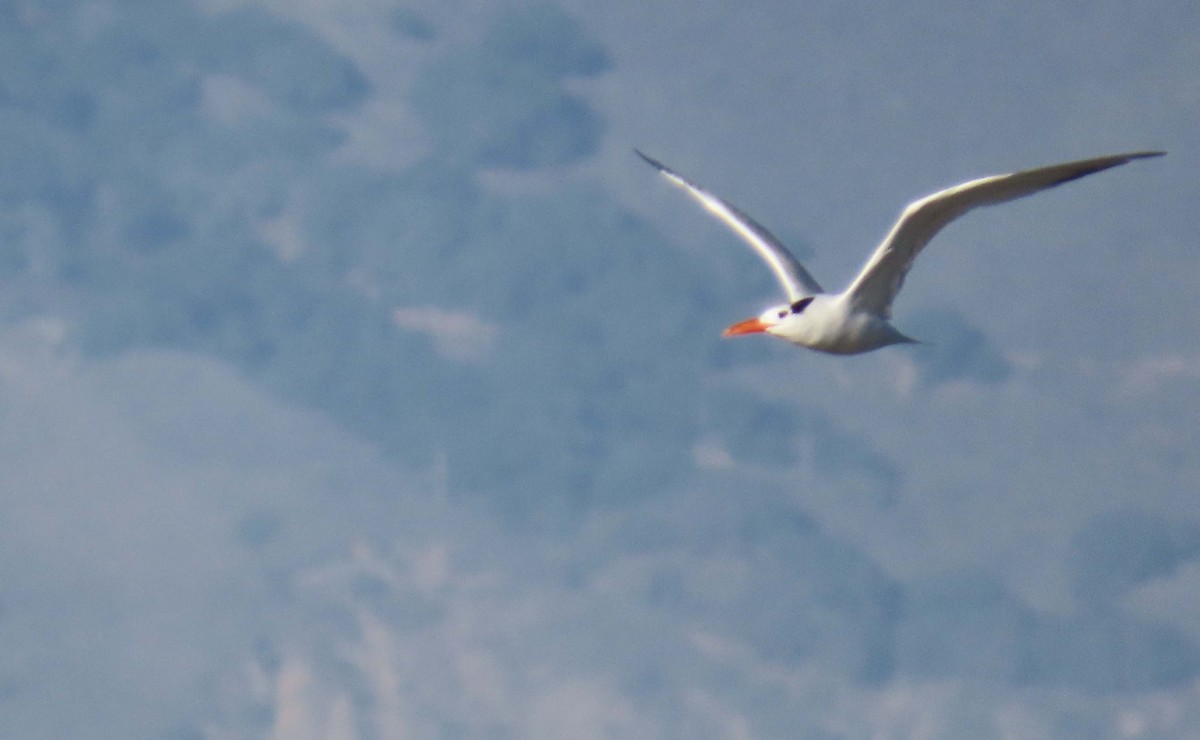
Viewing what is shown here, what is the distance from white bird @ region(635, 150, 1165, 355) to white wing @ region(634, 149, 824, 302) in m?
0.02

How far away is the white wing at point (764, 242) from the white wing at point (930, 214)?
2.06 metres

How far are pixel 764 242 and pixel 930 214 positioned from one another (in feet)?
22.2

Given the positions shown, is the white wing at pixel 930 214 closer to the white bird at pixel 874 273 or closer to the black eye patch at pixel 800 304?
the white bird at pixel 874 273

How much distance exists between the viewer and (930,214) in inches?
846

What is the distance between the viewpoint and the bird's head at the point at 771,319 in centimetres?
2464

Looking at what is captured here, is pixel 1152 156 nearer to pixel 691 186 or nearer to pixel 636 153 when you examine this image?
pixel 691 186

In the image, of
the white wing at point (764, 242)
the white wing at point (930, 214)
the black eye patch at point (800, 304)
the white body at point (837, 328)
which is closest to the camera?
the white wing at point (930, 214)

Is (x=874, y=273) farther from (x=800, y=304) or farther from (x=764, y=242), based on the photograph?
(x=764, y=242)

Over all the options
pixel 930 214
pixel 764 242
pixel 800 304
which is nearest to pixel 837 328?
pixel 800 304

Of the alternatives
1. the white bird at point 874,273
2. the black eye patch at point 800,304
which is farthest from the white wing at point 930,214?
the black eye patch at point 800,304

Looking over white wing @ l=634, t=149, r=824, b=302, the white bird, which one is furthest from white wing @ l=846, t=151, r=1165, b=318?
white wing @ l=634, t=149, r=824, b=302

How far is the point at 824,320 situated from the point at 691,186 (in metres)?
7.43

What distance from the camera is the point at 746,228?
93.4ft

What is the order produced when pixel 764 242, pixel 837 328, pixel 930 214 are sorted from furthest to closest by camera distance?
pixel 764 242 < pixel 837 328 < pixel 930 214
